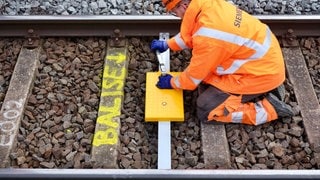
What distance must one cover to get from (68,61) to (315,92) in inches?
91.1

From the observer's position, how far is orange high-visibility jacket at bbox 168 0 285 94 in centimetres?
404

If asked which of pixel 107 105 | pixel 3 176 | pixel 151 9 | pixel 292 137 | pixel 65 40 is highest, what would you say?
pixel 151 9

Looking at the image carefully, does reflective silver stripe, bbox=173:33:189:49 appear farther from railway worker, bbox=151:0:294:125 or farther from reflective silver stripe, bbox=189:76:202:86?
reflective silver stripe, bbox=189:76:202:86

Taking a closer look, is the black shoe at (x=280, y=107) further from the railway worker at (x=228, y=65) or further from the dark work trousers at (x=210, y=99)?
the dark work trousers at (x=210, y=99)

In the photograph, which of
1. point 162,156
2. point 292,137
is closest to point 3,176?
point 162,156

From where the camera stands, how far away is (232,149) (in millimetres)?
4246

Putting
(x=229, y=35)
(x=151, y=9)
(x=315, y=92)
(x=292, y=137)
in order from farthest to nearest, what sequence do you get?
1. (x=151, y=9)
2. (x=315, y=92)
3. (x=292, y=137)
4. (x=229, y=35)

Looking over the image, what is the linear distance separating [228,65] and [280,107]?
58 cm

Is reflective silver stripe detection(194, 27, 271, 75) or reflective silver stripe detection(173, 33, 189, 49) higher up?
reflective silver stripe detection(173, 33, 189, 49)

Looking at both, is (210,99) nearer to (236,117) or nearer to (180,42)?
(236,117)

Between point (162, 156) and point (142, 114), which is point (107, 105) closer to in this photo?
point (142, 114)

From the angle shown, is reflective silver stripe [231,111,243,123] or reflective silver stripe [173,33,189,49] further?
reflective silver stripe [173,33,189,49]

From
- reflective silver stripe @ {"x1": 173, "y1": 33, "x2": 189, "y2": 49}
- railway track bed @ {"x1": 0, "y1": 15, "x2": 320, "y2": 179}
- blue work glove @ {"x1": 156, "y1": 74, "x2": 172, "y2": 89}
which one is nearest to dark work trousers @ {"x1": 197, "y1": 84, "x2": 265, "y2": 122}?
railway track bed @ {"x1": 0, "y1": 15, "x2": 320, "y2": 179}

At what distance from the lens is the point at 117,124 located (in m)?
4.38
